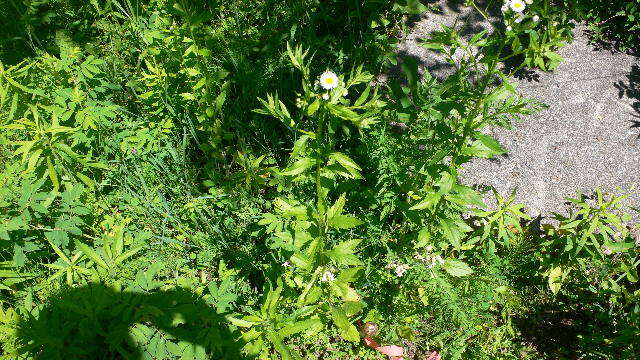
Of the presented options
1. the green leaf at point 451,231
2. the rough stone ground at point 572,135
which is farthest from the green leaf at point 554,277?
the green leaf at point 451,231

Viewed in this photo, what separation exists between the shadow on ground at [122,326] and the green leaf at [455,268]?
1.30m

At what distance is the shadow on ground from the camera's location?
74.7 inches

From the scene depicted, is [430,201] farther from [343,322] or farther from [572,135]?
[572,135]

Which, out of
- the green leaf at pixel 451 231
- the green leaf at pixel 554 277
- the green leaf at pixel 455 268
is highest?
the green leaf at pixel 451 231

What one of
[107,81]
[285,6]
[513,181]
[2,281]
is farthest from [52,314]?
[513,181]

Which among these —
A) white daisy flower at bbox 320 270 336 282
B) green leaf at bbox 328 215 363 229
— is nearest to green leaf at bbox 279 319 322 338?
white daisy flower at bbox 320 270 336 282

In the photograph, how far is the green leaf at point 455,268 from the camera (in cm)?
251

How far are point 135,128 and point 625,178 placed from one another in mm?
3923

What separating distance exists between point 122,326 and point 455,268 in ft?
6.06

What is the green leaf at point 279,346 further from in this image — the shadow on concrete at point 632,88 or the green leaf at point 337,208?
the shadow on concrete at point 632,88

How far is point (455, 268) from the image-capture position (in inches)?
99.3

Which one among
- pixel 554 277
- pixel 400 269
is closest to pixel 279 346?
pixel 400 269

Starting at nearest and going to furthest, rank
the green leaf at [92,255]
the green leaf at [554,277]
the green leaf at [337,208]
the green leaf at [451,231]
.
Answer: the green leaf at [337,208], the green leaf at [92,255], the green leaf at [451,231], the green leaf at [554,277]

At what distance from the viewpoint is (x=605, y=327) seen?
8.95 ft
